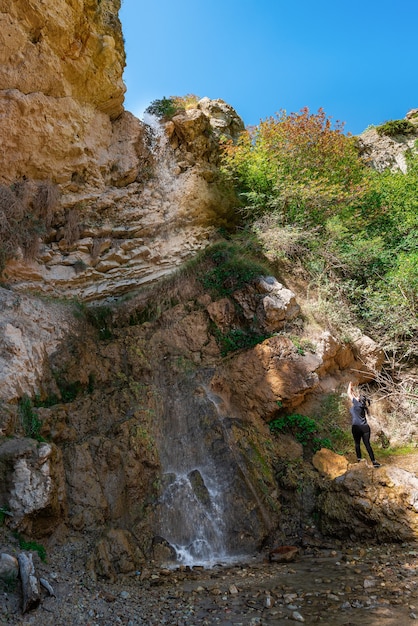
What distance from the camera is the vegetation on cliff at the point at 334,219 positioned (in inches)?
471

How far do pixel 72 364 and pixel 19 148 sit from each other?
6053 millimetres

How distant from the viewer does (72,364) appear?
30.7 ft

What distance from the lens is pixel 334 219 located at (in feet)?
44.5

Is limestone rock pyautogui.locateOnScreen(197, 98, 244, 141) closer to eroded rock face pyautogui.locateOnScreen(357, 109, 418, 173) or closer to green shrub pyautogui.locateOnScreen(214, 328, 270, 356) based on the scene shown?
eroded rock face pyautogui.locateOnScreen(357, 109, 418, 173)

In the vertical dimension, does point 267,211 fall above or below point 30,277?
above

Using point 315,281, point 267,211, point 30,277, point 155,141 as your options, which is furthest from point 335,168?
point 30,277

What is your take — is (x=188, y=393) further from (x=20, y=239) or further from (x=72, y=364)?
(x=20, y=239)

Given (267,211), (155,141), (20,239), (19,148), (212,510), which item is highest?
(155,141)

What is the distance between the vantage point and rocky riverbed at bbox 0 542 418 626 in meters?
4.86

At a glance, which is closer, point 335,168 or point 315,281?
point 315,281

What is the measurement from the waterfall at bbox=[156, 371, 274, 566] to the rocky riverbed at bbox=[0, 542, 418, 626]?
64cm

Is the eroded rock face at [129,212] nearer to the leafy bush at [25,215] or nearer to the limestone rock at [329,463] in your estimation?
the leafy bush at [25,215]

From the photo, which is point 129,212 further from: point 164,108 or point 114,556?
point 114,556

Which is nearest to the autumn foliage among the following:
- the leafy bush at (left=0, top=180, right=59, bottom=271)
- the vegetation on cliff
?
the vegetation on cliff
